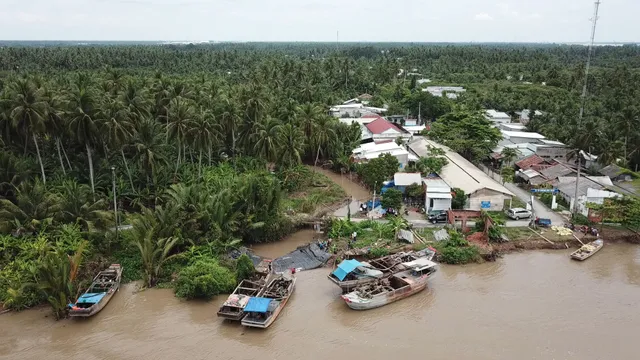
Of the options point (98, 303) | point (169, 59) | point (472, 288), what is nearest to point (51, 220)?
point (98, 303)

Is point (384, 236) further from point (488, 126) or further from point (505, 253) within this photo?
point (488, 126)

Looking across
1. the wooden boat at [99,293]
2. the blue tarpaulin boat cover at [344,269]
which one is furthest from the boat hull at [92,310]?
the blue tarpaulin boat cover at [344,269]

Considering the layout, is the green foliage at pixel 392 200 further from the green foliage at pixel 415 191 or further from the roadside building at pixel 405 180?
the roadside building at pixel 405 180

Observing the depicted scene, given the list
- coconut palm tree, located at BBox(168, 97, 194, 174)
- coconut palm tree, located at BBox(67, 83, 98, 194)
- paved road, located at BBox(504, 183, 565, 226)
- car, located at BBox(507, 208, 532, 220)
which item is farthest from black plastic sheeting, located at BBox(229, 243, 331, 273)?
paved road, located at BBox(504, 183, 565, 226)

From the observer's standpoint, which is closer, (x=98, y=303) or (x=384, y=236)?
(x=98, y=303)

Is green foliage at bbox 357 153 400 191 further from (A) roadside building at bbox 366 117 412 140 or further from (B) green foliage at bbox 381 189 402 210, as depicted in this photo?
(A) roadside building at bbox 366 117 412 140

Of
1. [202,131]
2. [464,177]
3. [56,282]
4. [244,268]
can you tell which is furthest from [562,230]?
[56,282]

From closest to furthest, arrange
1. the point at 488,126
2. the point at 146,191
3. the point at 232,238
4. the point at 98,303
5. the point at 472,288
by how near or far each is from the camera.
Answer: the point at 98,303, the point at 472,288, the point at 232,238, the point at 146,191, the point at 488,126
